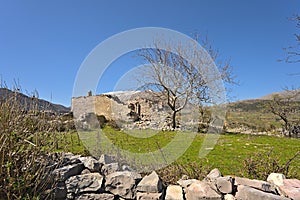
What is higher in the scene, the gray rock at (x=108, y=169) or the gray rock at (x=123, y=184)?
the gray rock at (x=108, y=169)

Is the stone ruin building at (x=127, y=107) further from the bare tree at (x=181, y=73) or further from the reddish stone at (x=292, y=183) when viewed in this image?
→ the reddish stone at (x=292, y=183)

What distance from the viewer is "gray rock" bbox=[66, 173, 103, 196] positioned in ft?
9.57

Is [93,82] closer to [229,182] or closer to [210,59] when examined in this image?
[229,182]

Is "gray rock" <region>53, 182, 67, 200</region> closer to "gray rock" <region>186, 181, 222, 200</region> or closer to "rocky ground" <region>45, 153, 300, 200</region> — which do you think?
"rocky ground" <region>45, 153, 300, 200</region>

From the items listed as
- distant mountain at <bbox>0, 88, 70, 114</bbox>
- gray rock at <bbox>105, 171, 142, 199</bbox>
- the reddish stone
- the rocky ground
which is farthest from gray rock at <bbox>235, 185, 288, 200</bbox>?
distant mountain at <bbox>0, 88, 70, 114</bbox>

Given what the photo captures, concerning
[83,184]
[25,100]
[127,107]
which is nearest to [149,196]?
[83,184]

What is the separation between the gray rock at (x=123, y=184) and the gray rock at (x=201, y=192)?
0.70 metres

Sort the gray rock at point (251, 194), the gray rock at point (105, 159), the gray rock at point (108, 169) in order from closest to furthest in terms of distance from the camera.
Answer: the gray rock at point (251, 194) → the gray rock at point (108, 169) → the gray rock at point (105, 159)

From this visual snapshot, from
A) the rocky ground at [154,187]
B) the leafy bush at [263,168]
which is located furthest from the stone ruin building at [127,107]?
the rocky ground at [154,187]

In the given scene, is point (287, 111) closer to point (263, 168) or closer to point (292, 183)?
point (263, 168)

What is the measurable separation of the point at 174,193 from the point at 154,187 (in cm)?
28

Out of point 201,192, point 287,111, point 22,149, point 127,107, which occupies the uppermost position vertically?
point 127,107

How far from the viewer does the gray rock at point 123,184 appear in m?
2.86

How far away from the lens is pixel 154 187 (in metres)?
2.76
